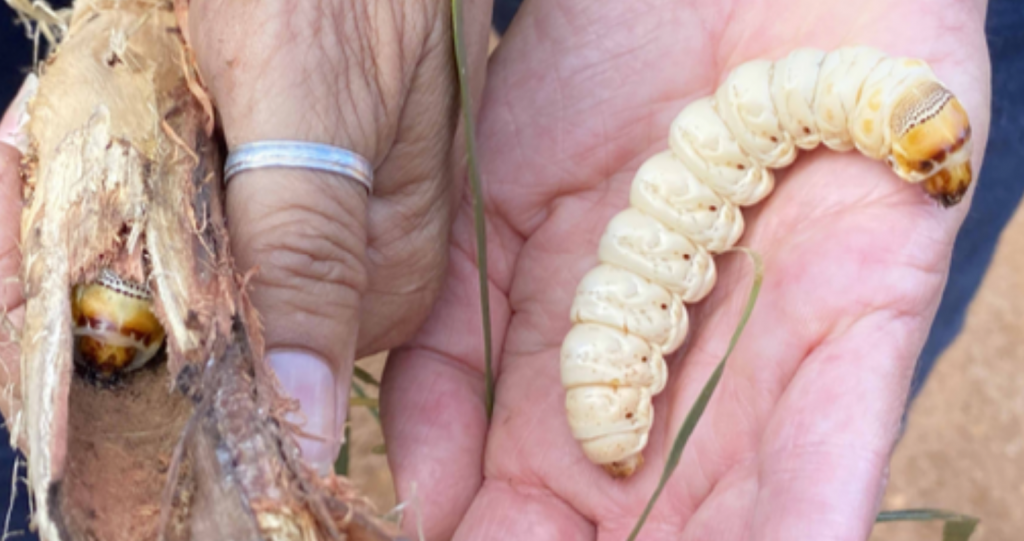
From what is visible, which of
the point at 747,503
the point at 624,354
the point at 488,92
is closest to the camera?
the point at 747,503

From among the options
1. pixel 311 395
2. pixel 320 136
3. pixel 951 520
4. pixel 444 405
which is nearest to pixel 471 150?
pixel 320 136

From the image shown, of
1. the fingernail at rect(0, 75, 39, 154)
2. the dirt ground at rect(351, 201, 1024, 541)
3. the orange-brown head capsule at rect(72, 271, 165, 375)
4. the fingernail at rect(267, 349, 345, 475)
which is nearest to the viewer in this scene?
the orange-brown head capsule at rect(72, 271, 165, 375)

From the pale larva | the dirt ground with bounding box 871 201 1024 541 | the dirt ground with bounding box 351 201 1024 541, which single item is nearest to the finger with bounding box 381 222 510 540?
the pale larva

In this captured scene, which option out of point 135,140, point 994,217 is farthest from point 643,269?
point 994,217

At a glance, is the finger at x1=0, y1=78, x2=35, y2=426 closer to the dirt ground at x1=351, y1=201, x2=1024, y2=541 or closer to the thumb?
the thumb

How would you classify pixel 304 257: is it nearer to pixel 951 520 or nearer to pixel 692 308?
pixel 692 308

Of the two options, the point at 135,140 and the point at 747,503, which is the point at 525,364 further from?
the point at 135,140
